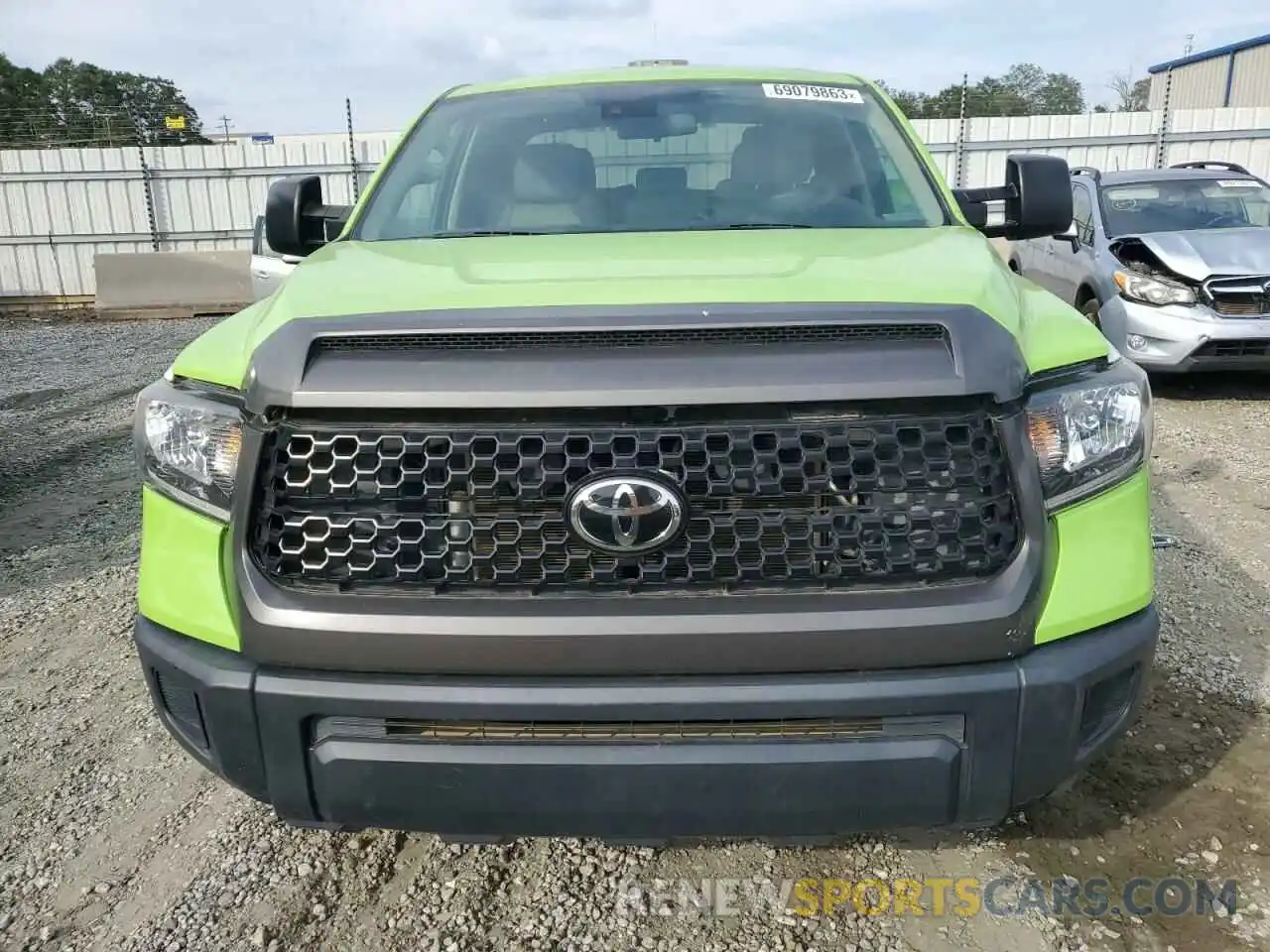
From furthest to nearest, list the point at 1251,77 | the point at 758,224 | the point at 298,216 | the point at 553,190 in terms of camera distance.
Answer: the point at 1251,77 < the point at 298,216 < the point at 553,190 < the point at 758,224

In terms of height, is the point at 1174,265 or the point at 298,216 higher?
the point at 298,216

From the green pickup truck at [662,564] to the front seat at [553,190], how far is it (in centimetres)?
102

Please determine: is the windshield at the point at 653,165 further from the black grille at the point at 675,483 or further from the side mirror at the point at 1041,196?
the black grille at the point at 675,483

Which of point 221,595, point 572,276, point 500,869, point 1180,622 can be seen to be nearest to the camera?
point 221,595

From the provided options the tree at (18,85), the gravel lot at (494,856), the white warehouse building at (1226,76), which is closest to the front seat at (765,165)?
the gravel lot at (494,856)

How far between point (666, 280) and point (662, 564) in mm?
594

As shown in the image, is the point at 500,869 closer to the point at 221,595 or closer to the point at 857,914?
the point at 857,914

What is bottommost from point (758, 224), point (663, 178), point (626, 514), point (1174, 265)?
point (1174, 265)

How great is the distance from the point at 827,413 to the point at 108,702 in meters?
2.76

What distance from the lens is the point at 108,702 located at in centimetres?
330

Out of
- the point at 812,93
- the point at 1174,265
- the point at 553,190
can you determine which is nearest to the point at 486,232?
the point at 553,190

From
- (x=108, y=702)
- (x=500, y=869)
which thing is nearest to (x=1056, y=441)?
(x=500, y=869)

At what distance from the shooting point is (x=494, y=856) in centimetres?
249

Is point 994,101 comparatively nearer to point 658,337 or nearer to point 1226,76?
point 658,337
